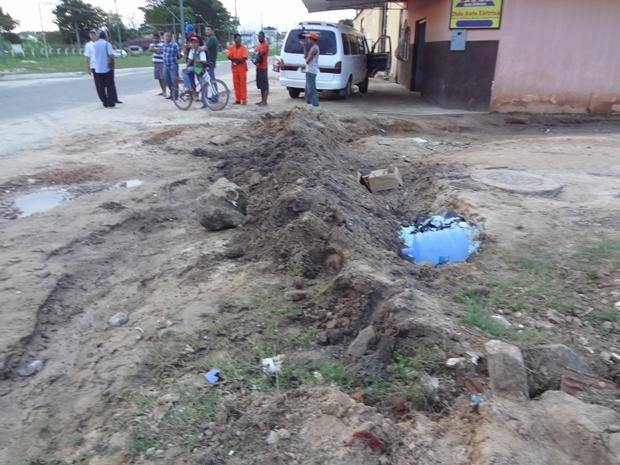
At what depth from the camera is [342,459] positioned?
7.16 ft

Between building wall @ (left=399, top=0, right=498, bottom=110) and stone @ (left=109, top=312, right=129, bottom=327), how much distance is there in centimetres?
1106

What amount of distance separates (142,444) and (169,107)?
38.5 ft

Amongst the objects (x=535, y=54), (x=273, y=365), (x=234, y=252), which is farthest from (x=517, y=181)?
(x=535, y=54)

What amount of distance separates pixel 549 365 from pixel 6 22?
64.8 meters

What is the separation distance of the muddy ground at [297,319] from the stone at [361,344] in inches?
0.5

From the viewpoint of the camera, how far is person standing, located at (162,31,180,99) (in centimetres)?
1269

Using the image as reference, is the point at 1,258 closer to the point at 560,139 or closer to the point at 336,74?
the point at 560,139

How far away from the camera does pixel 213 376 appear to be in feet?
9.20

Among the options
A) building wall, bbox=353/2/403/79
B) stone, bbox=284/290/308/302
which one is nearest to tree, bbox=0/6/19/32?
building wall, bbox=353/2/403/79

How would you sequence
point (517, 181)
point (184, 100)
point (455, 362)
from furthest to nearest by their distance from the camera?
point (184, 100), point (517, 181), point (455, 362)

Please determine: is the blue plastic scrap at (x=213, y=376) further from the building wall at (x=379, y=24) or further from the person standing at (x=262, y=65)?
the building wall at (x=379, y=24)

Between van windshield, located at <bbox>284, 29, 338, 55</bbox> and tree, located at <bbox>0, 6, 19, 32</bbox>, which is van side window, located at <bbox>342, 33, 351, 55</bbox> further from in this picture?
tree, located at <bbox>0, 6, 19, 32</bbox>

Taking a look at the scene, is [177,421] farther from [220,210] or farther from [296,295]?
[220,210]

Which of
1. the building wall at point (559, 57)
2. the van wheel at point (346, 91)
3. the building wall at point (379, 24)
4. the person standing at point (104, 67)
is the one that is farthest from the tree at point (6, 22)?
the building wall at point (559, 57)
